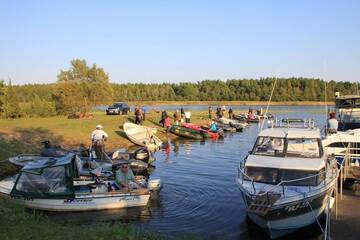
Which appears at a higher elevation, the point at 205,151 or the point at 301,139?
the point at 301,139

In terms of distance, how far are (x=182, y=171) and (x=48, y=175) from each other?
Result: 10.3 meters

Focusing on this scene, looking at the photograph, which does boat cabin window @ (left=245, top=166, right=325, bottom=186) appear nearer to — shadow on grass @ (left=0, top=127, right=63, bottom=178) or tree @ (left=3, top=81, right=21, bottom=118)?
shadow on grass @ (left=0, top=127, right=63, bottom=178)

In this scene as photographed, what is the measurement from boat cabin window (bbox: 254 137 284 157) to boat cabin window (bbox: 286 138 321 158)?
0.34m

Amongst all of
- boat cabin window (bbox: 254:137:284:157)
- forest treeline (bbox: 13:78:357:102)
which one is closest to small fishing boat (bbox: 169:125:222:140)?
boat cabin window (bbox: 254:137:284:157)

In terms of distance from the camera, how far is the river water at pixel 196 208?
13.5m

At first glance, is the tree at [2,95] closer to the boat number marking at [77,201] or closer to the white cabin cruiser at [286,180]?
the boat number marking at [77,201]

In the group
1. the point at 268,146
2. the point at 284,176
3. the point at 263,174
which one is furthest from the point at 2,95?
the point at 284,176

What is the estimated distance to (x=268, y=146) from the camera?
16328mm

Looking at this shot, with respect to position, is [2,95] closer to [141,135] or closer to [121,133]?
[121,133]

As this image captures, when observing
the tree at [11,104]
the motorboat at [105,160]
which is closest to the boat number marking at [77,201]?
the motorboat at [105,160]

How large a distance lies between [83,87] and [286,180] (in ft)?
126

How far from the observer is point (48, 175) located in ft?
47.9

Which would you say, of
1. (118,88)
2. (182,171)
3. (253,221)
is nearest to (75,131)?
(182,171)

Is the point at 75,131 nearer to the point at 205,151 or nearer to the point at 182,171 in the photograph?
the point at 205,151
